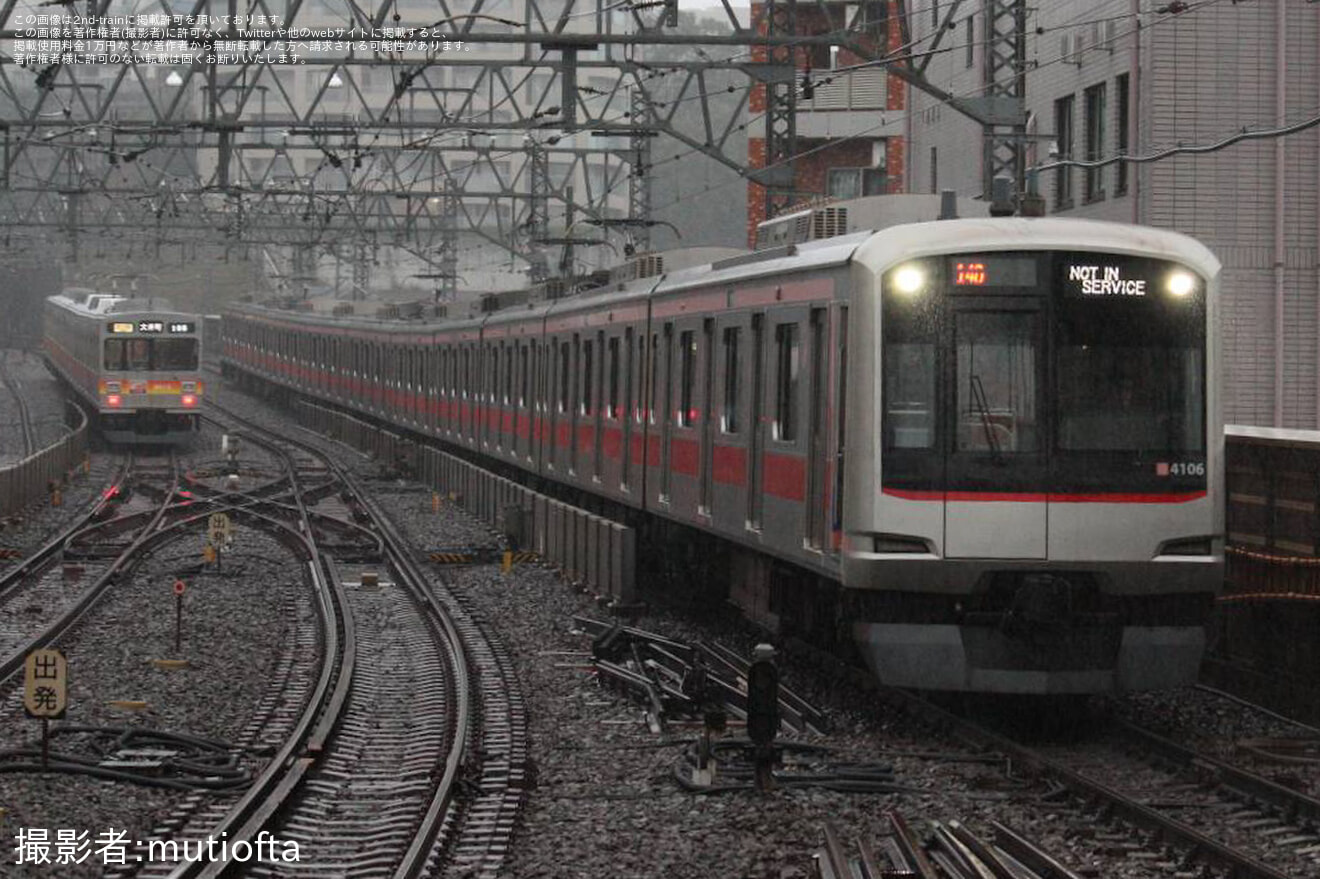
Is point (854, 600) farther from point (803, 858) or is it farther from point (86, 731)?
point (86, 731)

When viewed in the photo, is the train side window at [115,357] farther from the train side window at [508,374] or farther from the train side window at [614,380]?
the train side window at [614,380]

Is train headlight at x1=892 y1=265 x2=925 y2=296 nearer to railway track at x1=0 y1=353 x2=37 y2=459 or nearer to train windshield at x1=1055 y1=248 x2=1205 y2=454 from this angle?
train windshield at x1=1055 y1=248 x2=1205 y2=454

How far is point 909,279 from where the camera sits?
11719 millimetres

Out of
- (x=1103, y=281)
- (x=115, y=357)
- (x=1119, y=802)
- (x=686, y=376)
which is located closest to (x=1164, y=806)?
(x=1119, y=802)

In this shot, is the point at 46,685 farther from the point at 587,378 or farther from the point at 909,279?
the point at 587,378

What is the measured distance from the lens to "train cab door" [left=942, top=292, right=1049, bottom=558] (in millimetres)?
11562

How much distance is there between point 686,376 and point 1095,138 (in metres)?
9.29

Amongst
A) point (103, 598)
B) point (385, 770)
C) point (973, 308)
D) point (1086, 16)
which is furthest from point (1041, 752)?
point (1086, 16)

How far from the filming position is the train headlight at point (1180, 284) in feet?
38.7

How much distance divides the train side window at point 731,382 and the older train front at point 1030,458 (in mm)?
3435

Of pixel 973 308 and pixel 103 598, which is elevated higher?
pixel 973 308

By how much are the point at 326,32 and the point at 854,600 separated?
37.5 feet

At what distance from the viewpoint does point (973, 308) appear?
11.7 meters

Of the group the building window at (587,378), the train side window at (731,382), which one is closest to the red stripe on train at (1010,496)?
the train side window at (731,382)
